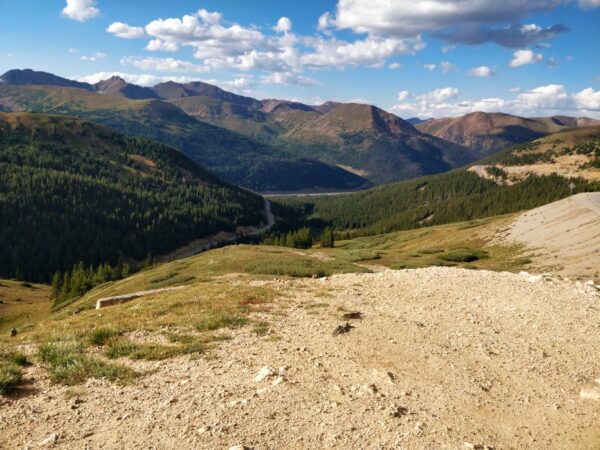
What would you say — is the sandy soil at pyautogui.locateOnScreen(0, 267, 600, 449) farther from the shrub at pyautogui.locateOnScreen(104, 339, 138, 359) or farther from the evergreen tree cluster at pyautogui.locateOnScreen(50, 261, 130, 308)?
the evergreen tree cluster at pyautogui.locateOnScreen(50, 261, 130, 308)

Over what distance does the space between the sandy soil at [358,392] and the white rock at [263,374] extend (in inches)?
2.2

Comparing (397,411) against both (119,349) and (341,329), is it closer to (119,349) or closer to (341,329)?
(341,329)

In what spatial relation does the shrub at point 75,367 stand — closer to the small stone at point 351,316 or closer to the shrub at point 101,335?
the shrub at point 101,335

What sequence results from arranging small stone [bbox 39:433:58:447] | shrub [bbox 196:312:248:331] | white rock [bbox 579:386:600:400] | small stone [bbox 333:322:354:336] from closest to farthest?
small stone [bbox 39:433:58:447] < white rock [bbox 579:386:600:400] < small stone [bbox 333:322:354:336] < shrub [bbox 196:312:248:331]

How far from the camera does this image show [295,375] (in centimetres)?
1313

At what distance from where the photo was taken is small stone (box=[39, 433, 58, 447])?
30.7 ft

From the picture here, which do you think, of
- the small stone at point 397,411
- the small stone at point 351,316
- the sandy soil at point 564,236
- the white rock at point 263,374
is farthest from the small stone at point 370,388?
the sandy soil at point 564,236

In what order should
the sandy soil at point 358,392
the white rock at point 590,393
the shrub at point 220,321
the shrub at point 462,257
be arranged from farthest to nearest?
the shrub at point 462,257 < the shrub at point 220,321 < the white rock at point 590,393 < the sandy soil at point 358,392

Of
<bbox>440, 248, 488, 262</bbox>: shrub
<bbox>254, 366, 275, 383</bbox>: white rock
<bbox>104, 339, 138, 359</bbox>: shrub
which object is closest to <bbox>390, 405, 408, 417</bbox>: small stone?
<bbox>254, 366, 275, 383</bbox>: white rock

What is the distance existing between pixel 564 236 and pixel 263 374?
265ft

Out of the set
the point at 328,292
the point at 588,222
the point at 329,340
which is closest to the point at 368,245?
the point at 588,222

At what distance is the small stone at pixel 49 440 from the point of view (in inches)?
368

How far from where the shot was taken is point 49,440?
941 cm

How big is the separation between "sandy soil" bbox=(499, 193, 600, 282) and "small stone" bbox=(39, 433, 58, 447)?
57.2 m
